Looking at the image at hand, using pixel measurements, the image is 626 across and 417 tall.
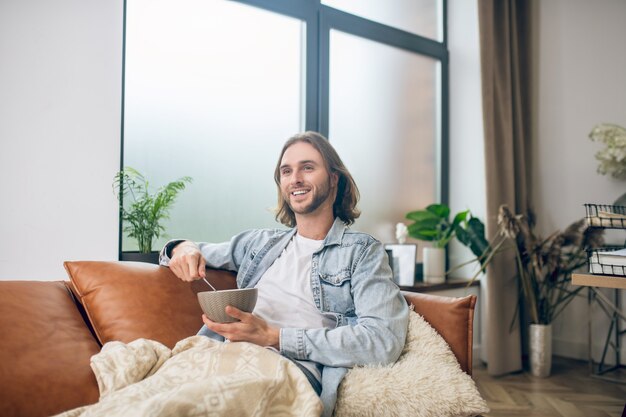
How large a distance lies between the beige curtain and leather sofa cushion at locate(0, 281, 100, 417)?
2.46 meters

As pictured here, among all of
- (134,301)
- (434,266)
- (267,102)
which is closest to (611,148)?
(434,266)

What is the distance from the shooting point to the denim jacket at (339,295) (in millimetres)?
1415

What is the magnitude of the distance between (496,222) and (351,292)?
77.1 inches

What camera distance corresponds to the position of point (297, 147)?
1850 millimetres

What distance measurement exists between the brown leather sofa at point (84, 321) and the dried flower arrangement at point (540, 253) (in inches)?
64.8

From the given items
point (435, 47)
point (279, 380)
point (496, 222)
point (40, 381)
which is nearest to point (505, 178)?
point (496, 222)

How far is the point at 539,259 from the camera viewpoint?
123 inches

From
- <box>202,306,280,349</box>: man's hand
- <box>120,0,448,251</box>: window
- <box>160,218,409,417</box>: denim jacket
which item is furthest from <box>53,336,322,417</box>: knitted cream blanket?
<box>120,0,448,251</box>: window

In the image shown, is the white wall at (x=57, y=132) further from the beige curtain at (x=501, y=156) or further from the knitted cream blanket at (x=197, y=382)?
the beige curtain at (x=501, y=156)

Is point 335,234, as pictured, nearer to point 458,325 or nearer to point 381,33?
point 458,325

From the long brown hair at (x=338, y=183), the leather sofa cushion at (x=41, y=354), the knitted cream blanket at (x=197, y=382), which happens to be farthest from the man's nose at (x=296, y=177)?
the leather sofa cushion at (x=41, y=354)

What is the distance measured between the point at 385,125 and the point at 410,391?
2.37 m

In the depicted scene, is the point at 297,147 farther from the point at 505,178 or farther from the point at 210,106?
the point at 505,178

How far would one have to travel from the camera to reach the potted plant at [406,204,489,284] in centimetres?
327
